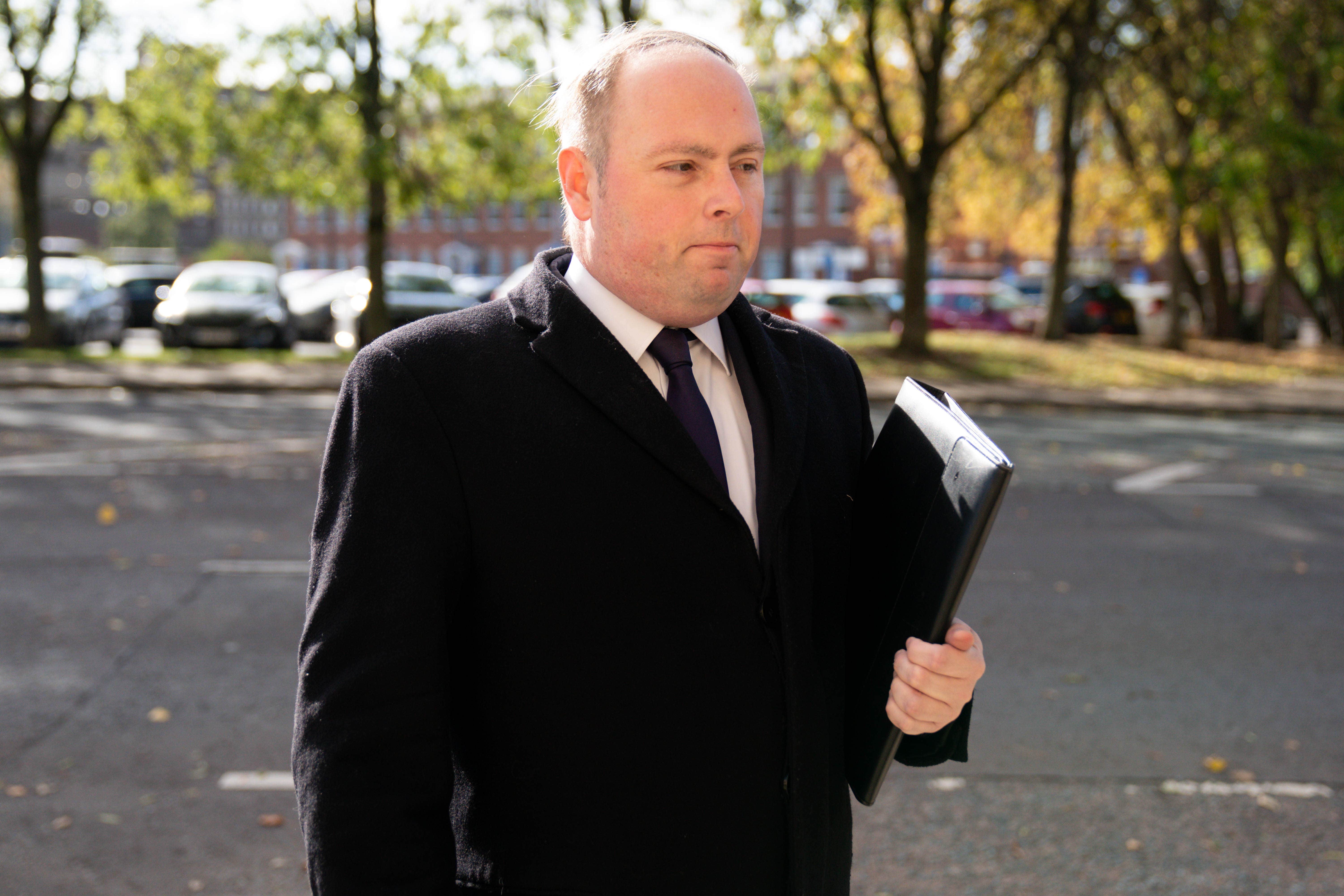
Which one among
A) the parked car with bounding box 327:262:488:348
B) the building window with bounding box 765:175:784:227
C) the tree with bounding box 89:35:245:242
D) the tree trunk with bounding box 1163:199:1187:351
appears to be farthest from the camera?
the building window with bounding box 765:175:784:227

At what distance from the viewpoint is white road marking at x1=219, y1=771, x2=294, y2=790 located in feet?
13.3

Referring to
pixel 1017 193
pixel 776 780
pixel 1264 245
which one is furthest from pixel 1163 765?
pixel 1264 245

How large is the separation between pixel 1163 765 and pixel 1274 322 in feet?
75.5

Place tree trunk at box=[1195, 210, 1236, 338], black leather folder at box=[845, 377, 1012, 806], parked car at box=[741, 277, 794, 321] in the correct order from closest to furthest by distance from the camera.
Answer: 1. black leather folder at box=[845, 377, 1012, 806]
2. parked car at box=[741, 277, 794, 321]
3. tree trunk at box=[1195, 210, 1236, 338]

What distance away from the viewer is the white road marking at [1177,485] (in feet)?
31.1

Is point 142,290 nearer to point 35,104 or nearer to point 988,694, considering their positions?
point 35,104

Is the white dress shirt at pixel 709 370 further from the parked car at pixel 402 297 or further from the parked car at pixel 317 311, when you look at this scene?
the parked car at pixel 317 311

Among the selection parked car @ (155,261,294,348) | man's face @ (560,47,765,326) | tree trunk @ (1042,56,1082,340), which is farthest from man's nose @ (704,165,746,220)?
tree trunk @ (1042,56,1082,340)

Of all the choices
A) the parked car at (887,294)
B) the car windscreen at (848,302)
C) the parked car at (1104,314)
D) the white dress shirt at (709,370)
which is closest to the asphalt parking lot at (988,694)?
the white dress shirt at (709,370)

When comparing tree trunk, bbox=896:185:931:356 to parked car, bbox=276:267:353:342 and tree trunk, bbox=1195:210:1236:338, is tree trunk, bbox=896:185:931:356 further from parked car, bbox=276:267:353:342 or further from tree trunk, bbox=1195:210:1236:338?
parked car, bbox=276:267:353:342

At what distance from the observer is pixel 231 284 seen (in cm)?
2211

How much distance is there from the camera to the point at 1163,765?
4281 millimetres

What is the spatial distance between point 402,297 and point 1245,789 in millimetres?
21004

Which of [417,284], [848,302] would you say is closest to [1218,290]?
[848,302]
